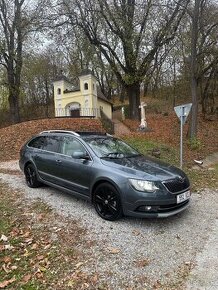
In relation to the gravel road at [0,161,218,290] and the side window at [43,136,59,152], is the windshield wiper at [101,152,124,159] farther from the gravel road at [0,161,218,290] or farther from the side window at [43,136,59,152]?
the side window at [43,136,59,152]

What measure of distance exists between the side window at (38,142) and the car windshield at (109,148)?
1722mm

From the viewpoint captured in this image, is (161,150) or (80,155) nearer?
(80,155)

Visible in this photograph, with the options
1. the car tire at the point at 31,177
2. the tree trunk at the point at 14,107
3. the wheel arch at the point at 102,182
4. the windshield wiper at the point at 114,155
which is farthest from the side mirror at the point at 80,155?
the tree trunk at the point at 14,107

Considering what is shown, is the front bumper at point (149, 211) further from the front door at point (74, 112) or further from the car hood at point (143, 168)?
the front door at point (74, 112)

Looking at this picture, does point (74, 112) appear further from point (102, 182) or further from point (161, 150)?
point (102, 182)

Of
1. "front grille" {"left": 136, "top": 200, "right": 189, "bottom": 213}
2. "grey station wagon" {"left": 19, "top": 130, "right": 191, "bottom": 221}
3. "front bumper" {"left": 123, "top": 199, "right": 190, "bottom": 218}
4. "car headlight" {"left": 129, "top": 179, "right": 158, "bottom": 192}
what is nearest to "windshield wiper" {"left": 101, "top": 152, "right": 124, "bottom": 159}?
"grey station wagon" {"left": 19, "top": 130, "right": 191, "bottom": 221}

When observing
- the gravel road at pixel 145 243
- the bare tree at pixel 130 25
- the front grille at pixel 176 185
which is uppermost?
the bare tree at pixel 130 25

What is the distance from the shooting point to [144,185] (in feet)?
15.8

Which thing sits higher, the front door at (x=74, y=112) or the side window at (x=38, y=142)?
the front door at (x=74, y=112)

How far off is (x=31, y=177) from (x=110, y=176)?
3.29m

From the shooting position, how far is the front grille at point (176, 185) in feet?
16.2

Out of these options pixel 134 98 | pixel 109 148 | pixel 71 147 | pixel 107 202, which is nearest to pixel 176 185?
pixel 107 202

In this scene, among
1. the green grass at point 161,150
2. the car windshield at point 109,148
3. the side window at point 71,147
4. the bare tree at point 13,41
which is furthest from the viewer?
the bare tree at point 13,41

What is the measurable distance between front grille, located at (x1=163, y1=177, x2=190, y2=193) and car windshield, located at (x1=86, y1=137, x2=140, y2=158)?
1.34 metres
